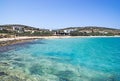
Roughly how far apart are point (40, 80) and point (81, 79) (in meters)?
3.83

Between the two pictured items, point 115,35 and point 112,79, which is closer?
point 112,79

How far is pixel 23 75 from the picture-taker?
64.7 feet

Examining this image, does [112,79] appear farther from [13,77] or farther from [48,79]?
[13,77]

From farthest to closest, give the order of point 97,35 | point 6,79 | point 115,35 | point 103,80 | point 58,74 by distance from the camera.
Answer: point 115,35
point 97,35
point 58,74
point 103,80
point 6,79

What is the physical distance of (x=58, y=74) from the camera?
20656 mm

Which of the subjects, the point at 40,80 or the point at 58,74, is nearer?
the point at 40,80

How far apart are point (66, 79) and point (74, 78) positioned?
1061mm

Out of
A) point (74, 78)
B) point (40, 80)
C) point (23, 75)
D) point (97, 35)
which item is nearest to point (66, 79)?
point (74, 78)

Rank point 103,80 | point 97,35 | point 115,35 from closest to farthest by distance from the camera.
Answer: point 103,80 < point 97,35 < point 115,35

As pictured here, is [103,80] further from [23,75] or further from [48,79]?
[23,75]

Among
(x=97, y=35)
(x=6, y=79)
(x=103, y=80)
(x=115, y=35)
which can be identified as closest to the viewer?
(x=6, y=79)

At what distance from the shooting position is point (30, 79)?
720 inches

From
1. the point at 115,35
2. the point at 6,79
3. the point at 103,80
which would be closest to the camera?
the point at 6,79

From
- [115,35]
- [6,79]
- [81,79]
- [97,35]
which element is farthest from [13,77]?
[115,35]
